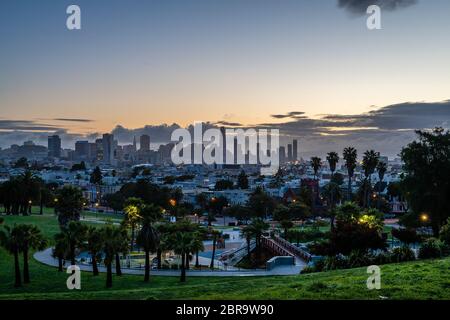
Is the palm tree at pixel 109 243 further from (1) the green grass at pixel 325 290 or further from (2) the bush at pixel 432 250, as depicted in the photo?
(2) the bush at pixel 432 250

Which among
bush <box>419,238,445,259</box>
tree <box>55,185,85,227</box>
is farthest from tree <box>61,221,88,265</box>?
bush <box>419,238,445,259</box>

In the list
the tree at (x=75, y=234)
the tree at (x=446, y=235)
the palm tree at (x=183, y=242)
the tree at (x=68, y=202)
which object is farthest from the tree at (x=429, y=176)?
the tree at (x=68, y=202)

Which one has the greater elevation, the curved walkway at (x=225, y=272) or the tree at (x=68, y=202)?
the tree at (x=68, y=202)

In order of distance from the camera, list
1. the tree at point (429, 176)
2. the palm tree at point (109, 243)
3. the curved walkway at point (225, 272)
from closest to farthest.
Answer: the palm tree at point (109, 243)
the curved walkway at point (225, 272)
the tree at point (429, 176)

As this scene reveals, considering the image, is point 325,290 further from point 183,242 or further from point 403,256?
point 183,242

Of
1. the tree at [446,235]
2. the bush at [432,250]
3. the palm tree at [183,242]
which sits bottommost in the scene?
the palm tree at [183,242]

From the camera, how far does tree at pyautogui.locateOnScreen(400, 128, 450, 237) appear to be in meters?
37.8

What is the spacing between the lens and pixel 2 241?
1254 inches

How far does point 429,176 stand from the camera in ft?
126

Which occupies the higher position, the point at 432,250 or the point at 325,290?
the point at 325,290

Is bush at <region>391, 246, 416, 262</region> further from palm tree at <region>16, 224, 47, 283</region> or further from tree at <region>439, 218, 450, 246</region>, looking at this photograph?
palm tree at <region>16, 224, 47, 283</region>

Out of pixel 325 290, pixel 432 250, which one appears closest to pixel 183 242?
pixel 432 250

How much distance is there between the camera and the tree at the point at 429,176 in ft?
124
